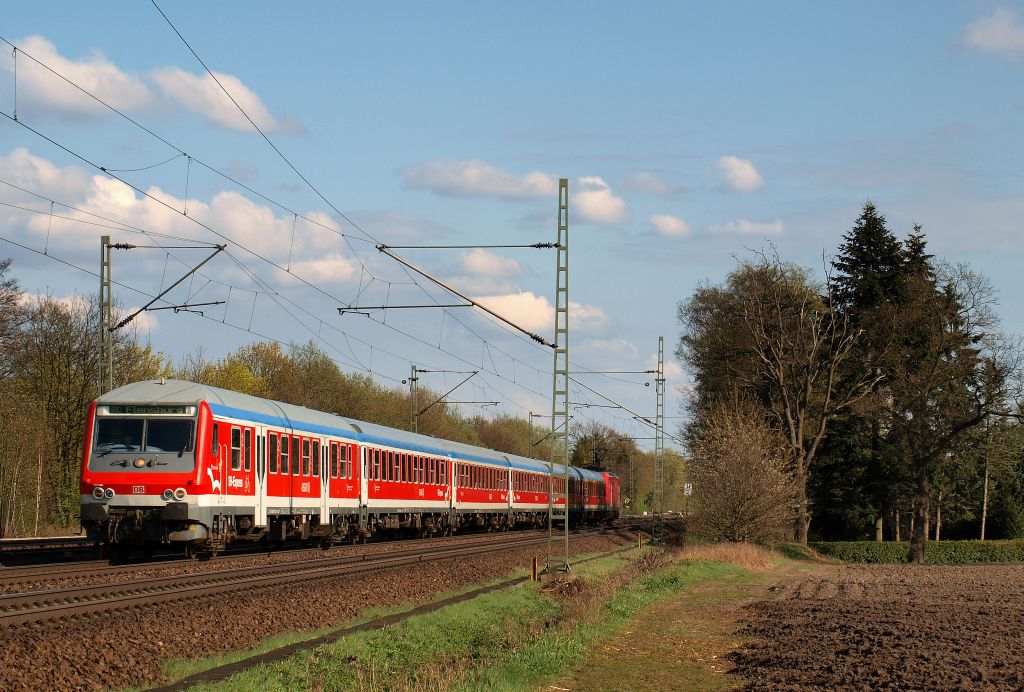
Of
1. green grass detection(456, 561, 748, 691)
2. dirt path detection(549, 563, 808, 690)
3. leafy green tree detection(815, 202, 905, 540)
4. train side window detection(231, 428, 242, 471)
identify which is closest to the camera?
green grass detection(456, 561, 748, 691)

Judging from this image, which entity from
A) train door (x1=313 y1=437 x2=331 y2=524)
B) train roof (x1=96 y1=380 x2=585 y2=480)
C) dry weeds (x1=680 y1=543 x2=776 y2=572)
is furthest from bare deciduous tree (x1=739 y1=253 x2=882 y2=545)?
train door (x1=313 y1=437 x2=331 y2=524)

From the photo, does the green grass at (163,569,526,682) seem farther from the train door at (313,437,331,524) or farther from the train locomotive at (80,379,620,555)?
the train door at (313,437,331,524)

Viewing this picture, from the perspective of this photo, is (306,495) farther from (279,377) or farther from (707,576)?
(279,377)

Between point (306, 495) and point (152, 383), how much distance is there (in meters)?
6.72

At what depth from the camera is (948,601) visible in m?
23.6

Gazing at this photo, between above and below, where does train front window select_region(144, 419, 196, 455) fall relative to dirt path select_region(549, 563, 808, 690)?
above

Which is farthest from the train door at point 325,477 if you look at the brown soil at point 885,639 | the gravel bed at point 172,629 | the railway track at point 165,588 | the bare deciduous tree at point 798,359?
the bare deciduous tree at point 798,359

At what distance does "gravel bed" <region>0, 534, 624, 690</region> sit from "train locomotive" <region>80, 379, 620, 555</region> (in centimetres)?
310

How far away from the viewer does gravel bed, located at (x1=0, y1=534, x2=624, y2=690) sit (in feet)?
41.2

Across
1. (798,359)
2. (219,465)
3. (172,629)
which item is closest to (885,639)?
(172,629)

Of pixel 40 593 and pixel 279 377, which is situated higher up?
pixel 279 377

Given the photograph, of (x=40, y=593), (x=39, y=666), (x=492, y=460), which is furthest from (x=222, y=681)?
(x=492, y=460)

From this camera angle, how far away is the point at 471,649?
54.4 ft

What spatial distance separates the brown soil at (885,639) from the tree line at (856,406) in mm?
19296
